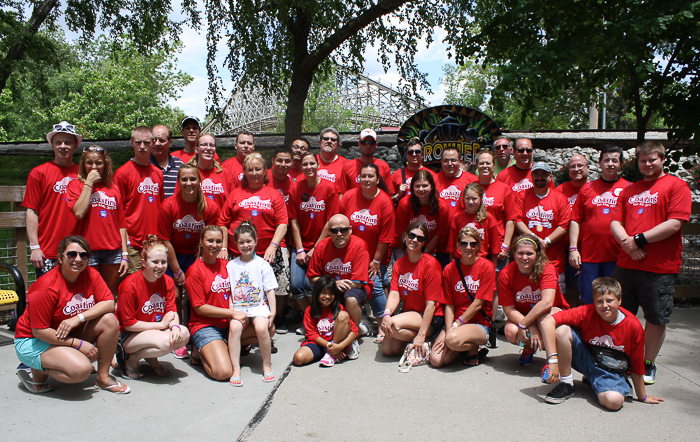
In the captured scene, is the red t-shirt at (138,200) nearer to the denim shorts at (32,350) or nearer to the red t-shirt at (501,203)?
the denim shorts at (32,350)

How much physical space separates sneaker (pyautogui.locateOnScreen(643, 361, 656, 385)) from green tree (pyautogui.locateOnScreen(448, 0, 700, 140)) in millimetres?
3632

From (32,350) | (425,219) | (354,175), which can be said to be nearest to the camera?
(32,350)

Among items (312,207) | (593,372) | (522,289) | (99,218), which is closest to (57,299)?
(99,218)

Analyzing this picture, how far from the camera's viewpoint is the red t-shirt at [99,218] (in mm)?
4484

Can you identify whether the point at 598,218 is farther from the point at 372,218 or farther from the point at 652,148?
the point at 372,218

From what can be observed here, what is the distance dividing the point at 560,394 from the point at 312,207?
3.24 metres

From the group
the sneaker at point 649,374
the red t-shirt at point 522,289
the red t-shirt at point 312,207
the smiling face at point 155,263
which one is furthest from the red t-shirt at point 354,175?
the sneaker at point 649,374

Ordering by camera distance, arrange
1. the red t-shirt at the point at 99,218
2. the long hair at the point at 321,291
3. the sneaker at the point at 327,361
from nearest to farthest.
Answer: the red t-shirt at the point at 99,218 < the sneaker at the point at 327,361 < the long hair at the point at 321,291

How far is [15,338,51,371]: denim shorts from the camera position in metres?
3.72

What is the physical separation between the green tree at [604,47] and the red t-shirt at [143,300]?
4977 mm

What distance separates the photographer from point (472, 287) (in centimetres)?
476

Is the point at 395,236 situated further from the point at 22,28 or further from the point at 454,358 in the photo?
the point at 22,28

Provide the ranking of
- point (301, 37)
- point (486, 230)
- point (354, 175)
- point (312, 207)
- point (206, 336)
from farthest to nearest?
point (301, 37), point (354, 175), point (312, 207), point (486, 230), point (206, 336)

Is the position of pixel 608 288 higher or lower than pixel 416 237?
lower
